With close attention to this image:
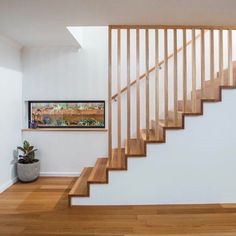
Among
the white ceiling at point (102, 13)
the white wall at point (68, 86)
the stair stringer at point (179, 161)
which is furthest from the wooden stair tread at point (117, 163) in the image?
the white ceiling at point (102, 13)

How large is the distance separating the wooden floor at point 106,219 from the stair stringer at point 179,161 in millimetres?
150

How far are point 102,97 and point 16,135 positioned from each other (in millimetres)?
1517

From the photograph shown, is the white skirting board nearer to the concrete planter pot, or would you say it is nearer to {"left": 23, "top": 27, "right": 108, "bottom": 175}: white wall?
the concrete planter pot

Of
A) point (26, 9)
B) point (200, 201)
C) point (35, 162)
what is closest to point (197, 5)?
point (26, 9)

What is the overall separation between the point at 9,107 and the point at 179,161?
8.52 feet

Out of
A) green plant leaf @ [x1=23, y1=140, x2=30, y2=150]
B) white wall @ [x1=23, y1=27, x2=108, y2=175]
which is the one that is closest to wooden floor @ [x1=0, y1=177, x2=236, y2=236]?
green plant leaf @ [x1=23, y1=140, x2=30, y2=150]

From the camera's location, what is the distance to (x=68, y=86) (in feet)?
14.4

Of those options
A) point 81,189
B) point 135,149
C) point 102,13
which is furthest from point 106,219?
point 102,13

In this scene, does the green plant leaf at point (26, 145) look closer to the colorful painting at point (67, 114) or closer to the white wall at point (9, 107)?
the white wall at point (9, 107)

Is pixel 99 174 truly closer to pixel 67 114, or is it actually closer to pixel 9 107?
pixel 67 114

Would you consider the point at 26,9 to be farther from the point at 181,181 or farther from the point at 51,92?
the point at 181,181

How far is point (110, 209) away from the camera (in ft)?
10.0

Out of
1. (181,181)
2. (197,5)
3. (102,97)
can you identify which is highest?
(197,5)

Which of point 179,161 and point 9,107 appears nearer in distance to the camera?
point 179,161
